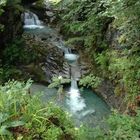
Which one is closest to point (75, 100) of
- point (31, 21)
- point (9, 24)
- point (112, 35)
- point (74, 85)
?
point (74, 85)

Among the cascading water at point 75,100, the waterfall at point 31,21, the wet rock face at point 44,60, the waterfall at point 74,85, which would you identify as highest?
the waterfall at point 31,21

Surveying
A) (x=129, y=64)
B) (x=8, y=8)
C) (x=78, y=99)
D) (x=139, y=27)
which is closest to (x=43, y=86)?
(x=78, y=99)

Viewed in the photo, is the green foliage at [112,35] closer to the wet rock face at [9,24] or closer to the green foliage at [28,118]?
the wet rock face at [9,24]

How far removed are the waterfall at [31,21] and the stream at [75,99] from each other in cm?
131

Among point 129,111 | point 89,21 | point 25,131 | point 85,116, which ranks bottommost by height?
point 85,116

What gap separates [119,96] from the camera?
878 cm

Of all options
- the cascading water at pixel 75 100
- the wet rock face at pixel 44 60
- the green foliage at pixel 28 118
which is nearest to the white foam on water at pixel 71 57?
the wet rock face at pixel 44 60

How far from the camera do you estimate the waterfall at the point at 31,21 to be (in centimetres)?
1522

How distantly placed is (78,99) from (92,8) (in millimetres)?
3035

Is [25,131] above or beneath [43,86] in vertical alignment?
above

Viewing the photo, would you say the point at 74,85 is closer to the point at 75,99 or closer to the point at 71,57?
the point at 75,99

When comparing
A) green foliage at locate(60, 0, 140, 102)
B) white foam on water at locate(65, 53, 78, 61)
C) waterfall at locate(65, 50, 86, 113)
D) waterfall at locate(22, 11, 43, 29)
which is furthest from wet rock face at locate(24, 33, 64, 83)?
waterfall at locate(22, 11, 43, 29)

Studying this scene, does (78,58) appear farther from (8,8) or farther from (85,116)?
(85,116)

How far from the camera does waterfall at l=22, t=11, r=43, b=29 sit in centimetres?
1522
